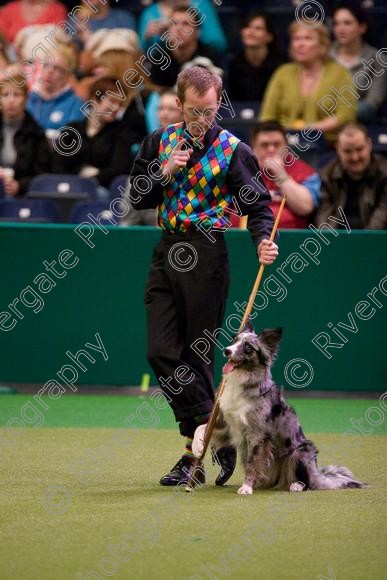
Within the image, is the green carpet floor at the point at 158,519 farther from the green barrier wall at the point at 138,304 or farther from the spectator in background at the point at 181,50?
the spectator in background at the point at 181,50

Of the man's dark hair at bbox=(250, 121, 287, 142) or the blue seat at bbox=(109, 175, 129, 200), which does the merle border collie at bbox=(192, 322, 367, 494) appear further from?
the blue seat at bbox=(109, 175, 129, 200)

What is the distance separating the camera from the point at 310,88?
1169cm

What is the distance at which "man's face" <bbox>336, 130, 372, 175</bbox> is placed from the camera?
33.3ft

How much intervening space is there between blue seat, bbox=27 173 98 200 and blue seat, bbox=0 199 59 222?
128mm

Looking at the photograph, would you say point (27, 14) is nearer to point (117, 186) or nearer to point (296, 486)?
point (117, 186)

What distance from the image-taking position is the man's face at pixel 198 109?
6.39 meters

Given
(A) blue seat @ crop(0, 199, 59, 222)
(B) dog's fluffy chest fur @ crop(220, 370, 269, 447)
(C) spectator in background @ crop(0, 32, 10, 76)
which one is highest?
(B) dog's fluffy chest fur @ crop(220, 370, 269, 447)

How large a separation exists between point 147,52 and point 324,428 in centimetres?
523

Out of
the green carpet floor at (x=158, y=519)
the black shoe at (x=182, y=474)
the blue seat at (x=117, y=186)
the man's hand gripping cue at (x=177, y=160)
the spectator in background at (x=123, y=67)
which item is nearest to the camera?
the green carpet floor at (x=158, y=519)

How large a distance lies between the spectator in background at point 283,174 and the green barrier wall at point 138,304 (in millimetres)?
261

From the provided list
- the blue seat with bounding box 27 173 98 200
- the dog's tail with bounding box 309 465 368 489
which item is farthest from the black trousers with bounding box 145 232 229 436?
the blue seat with bounding box 27 173 98 200

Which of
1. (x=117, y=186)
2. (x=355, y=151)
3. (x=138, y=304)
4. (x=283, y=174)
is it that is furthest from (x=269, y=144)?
(x=117, y=186)

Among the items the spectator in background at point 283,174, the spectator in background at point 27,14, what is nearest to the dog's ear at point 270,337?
the spectator in background at point 283,174

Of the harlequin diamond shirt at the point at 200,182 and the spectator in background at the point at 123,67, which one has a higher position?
the harlequin diamond shirt at the point at 200,182
